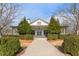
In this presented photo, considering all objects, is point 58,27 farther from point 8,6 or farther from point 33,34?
point 8,6

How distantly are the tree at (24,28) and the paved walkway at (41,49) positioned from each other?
0.14 metres

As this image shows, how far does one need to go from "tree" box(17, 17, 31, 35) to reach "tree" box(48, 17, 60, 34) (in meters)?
0.24

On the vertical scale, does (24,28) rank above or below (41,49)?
above

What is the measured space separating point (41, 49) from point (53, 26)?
295 millimetres

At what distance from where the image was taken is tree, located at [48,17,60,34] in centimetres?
252

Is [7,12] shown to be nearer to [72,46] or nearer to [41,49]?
[41,49]

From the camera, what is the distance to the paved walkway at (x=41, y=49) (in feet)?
8.28

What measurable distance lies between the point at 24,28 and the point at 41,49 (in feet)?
1.01

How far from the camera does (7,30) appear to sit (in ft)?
8.26

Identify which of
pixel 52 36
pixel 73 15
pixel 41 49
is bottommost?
pixel 41 49

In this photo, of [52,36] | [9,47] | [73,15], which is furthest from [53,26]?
[9,47]

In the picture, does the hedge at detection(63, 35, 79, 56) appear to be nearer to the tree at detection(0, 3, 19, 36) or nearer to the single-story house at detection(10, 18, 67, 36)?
the single-story house at detection(10, 18, 67, 36)

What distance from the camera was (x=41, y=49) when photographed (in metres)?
2.53

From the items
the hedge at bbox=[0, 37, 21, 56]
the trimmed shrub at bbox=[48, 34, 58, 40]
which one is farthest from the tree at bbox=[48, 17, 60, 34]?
the hedge at bbox=[0, 37, 21, 56]
